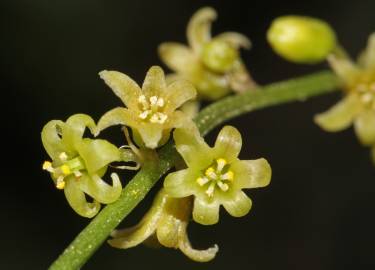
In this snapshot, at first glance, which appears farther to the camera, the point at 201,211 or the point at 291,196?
the point at 291,196

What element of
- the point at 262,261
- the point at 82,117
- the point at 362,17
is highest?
the point at 82,117

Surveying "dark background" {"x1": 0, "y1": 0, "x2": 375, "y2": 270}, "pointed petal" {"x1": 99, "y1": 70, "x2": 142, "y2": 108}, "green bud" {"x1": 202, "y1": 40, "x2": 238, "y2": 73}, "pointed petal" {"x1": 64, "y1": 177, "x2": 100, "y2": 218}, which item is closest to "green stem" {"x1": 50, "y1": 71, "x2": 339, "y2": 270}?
"pointed petal" {"x1": 64, "y1": 177, "x2": 100, "y2": 218}

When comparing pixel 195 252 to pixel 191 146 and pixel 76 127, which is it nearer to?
pixel 191 146

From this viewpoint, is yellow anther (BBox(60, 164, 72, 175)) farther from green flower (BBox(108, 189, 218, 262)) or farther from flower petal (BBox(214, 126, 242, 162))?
flower petal (BBox(214, 126, 242, 162))

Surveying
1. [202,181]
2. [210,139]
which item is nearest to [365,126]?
[202,181]

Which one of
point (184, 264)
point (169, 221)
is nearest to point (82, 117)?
point (169, 221)

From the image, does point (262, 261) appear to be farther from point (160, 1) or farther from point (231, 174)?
point (231, 174)

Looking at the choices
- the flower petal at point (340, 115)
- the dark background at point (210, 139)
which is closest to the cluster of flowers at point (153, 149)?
the flower petal at point (340, 115)
